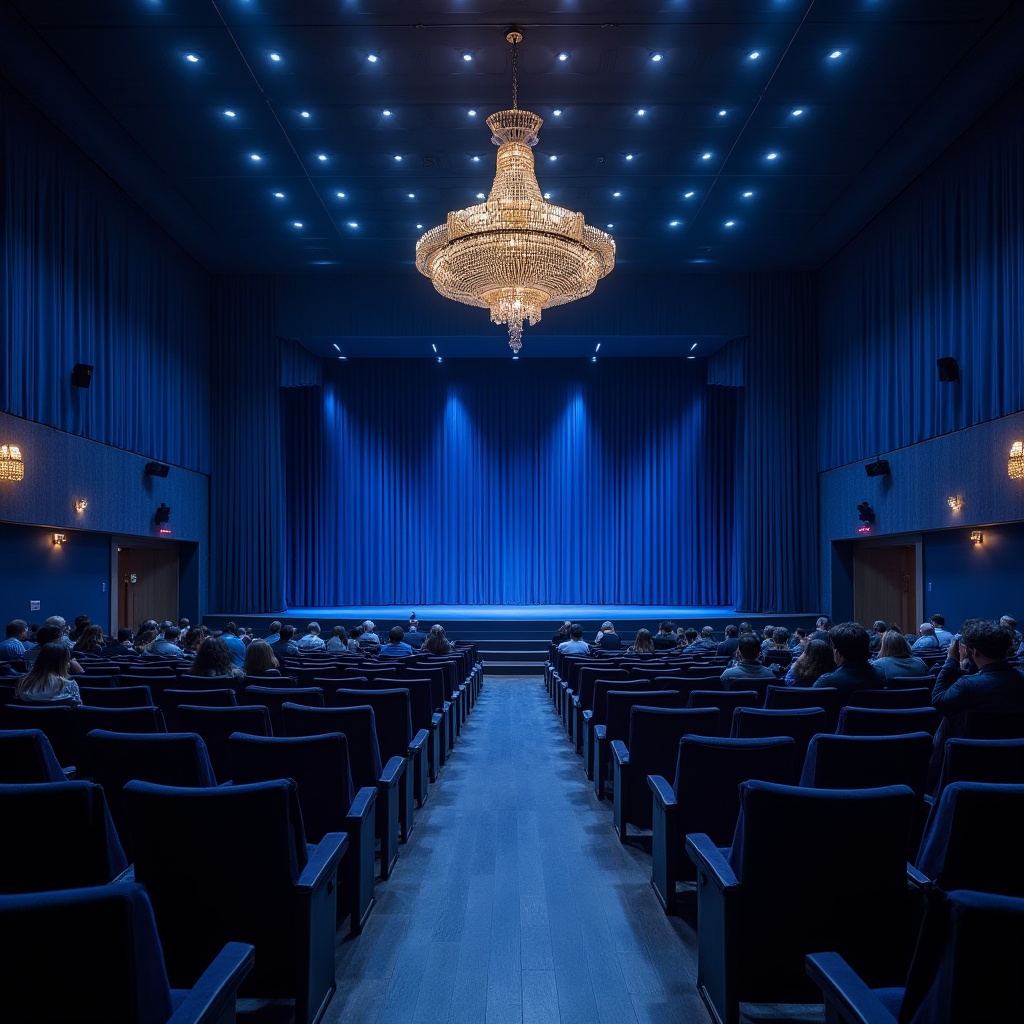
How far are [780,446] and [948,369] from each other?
17.3 ft

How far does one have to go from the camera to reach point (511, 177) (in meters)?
8.67

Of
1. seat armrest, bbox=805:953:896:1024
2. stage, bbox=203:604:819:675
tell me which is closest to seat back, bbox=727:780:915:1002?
seat armrest, bbox=805:953:896:1024

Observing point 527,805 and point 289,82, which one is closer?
point 527,805

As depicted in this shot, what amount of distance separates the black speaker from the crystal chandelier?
5.66 meters

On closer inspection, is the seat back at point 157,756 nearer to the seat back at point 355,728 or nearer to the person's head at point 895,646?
the seat back at point 355,728

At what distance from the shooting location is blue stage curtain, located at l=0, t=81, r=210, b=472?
10.4 meters

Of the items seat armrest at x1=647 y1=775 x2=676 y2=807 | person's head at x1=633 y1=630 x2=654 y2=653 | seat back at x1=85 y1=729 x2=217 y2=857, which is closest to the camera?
seat back at x1=85 y1=729 x2=217 y2=857

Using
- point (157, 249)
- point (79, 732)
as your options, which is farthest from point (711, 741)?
point (157, 249)

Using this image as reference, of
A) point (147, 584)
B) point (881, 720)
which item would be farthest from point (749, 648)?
point (147, 584)

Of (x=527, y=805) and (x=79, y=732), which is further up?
(x=79, y=732)

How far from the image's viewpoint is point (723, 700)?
471 centimetres

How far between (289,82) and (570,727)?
869 cm

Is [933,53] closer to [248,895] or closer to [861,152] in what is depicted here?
[861,152]

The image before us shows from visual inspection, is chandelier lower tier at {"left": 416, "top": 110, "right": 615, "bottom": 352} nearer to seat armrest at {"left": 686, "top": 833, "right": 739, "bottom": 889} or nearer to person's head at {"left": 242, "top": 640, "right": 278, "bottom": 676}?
person's head at {"left": 242, "top": 640, "right": 278, "bottom": 676}
